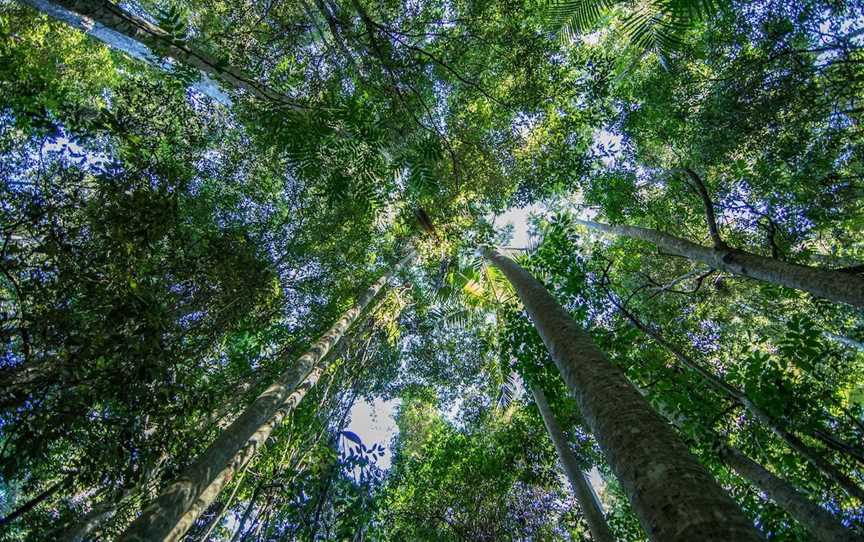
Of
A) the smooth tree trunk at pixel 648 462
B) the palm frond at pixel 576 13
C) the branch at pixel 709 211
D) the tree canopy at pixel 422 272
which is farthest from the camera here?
the palm frond at pixel 576 13

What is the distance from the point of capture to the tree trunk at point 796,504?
3.33 metres

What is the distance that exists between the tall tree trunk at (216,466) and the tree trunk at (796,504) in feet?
17.8

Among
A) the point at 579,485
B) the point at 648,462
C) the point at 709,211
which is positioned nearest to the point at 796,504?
the point at 579,485

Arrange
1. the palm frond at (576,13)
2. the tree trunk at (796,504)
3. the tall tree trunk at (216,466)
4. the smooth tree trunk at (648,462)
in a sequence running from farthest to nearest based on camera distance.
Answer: the palm frond at (576,13), the tree trunk at (796,504), the tall tree trunk at (216,466), the smooth tree trunk at (648,462)

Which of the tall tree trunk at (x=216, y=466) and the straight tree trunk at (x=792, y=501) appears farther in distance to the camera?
the straight tree trunk at (x=792, y=501)

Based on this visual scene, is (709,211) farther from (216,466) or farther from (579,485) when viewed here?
(216,466)

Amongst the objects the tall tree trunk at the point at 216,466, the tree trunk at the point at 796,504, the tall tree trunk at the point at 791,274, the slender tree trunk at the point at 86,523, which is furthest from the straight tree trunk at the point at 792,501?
the slender tree trunk at the point at 86,523

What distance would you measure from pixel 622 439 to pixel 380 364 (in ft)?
31.1

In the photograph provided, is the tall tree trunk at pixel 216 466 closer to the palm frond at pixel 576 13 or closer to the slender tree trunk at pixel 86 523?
the slender tree trunk at pixel 86 523

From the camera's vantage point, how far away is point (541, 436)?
820 cm

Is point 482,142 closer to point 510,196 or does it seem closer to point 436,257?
point 510,196

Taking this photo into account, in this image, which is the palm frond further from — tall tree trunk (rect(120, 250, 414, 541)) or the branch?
tall tree trunk (rect(120, 250, 414, 541))

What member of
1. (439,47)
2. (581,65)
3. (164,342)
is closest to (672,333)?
(581,65)

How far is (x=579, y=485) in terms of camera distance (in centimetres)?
576
